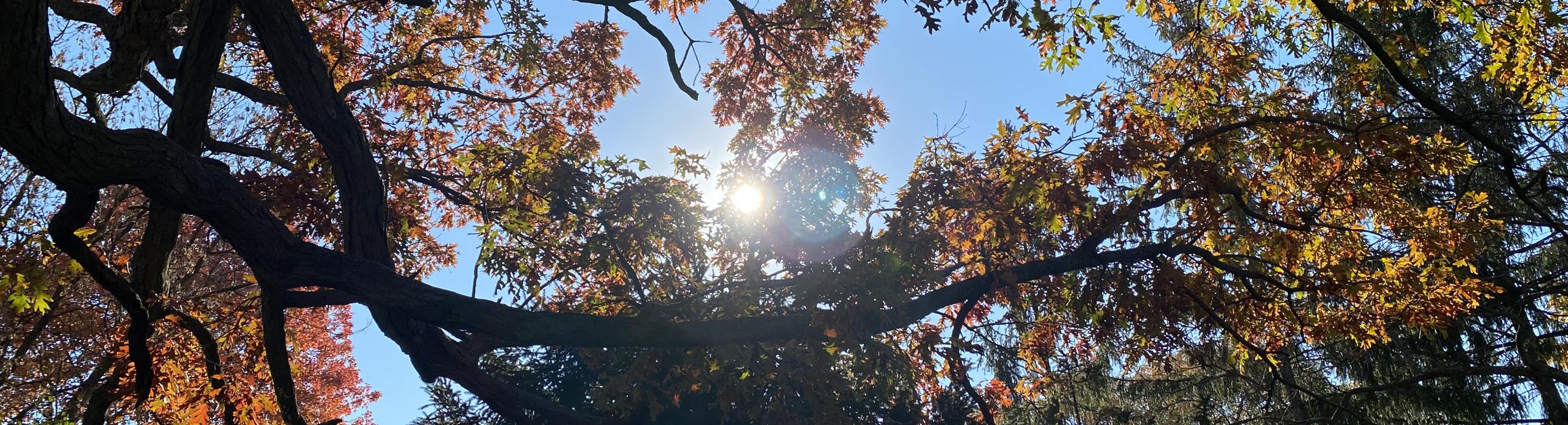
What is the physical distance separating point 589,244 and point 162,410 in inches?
134

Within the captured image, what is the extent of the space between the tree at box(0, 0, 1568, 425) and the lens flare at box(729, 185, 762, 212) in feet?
0.82

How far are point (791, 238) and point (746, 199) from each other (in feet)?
2.70

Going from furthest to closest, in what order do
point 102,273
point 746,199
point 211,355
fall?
point 746,199
point 211,355
point 102,273

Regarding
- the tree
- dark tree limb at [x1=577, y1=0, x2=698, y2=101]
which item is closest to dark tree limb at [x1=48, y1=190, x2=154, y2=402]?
the tree

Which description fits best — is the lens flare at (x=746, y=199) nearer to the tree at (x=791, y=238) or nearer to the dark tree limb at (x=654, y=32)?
the tree at (x=791, y=238)

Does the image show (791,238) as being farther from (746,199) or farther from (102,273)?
(102,273)

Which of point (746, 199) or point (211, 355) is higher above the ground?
point (746, 199)

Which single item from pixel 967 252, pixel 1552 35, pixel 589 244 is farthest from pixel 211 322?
pixel 1552 35

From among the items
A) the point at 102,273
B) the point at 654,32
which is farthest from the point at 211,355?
the point at 654,32

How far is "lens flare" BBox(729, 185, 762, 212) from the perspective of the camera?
8875mm

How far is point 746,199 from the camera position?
941 cm

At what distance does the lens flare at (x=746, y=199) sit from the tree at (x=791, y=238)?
9.9 inches

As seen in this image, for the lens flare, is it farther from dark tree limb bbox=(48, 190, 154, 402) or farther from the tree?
dark tree limb bbox=(48, 190, 154, 402)

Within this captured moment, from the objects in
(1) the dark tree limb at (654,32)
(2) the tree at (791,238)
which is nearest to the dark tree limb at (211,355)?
(2) the tree at (791,238)
